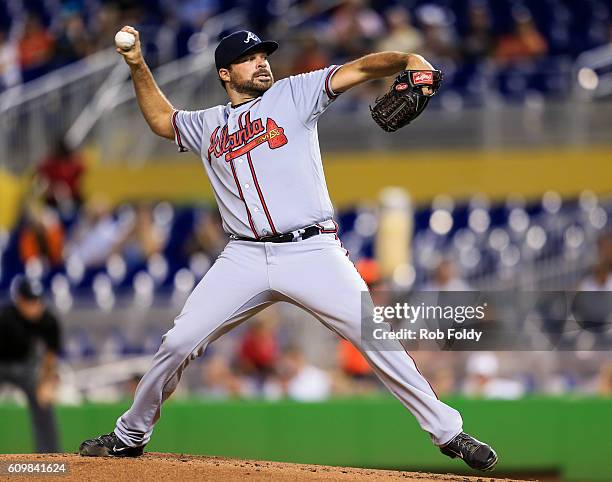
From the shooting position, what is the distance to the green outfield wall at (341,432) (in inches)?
385

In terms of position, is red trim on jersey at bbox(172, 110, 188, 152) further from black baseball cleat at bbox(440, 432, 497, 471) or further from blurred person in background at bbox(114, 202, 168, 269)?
blurred person in background at bbox(114, 202, 168, 269)

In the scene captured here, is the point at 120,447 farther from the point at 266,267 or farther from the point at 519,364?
the point at 519,364

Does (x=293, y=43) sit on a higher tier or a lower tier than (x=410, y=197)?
higher

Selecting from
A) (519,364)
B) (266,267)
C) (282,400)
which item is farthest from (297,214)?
(519,364)

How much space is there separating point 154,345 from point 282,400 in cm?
147

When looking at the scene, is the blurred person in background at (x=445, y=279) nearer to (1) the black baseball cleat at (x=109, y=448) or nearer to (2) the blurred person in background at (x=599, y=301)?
(2) the blurred person in background at (x=599, y=301)

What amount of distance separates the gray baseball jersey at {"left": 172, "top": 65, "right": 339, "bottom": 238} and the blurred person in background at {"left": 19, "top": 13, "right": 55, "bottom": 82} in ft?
36.1

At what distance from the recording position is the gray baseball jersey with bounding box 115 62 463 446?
5613 millimetres

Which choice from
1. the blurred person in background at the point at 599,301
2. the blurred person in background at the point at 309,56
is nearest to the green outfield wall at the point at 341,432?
the blurred person in background at the point at 599,301

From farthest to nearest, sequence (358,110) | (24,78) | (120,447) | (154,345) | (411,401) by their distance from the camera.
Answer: (24,78) → (358,110) → (154,345) → (120,447) → (411,401)

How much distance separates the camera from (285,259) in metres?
5.66

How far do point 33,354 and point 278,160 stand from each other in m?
4.40

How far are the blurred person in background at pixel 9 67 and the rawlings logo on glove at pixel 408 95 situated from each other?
11.5 metres

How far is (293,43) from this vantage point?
15.0 m
